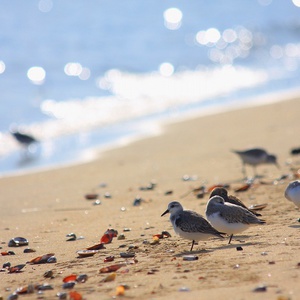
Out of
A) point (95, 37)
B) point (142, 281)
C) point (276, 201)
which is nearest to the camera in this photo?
point (142, 281)

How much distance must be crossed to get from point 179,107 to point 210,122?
3632mm

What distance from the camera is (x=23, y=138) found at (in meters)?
16.0

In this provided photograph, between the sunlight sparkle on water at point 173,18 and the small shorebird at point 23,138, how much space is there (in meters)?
20.5

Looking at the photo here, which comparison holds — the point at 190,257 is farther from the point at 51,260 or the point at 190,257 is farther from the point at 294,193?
the point at 294,193

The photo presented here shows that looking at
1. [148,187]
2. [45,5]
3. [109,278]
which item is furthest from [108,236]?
[45,5]

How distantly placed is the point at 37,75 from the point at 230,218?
18.1 m

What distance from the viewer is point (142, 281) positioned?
6.48 metres

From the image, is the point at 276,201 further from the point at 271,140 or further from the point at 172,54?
the point at 172,54

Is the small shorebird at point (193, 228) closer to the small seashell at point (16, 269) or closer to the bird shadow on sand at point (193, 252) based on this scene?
the bird shadow on sand at point (193, 252)

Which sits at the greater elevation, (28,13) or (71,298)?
(28,13)

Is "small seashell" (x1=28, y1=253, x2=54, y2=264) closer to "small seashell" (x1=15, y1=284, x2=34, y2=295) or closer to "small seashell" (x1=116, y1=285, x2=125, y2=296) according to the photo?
"small seashell" (x1=15, y1=284, x2=34, y2=295)

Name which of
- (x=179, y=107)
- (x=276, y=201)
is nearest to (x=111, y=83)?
(x=179, y=107)

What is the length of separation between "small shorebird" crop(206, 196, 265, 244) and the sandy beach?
0.52 feet

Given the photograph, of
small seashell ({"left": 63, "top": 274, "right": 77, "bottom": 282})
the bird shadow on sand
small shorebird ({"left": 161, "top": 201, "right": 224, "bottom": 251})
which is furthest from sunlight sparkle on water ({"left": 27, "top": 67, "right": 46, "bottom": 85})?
small seashell ({"left": 63, "top": 274, "right": 77, "bottom": 282})
